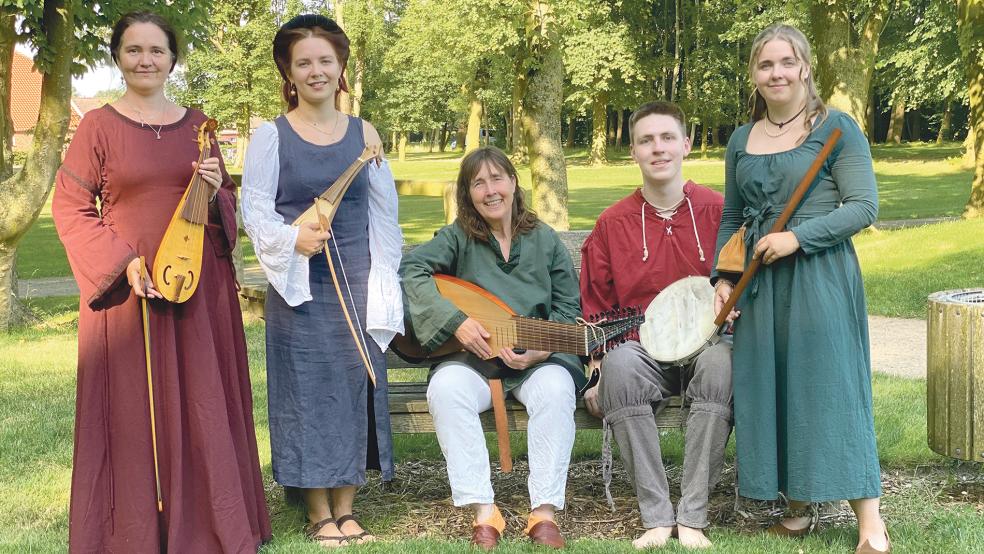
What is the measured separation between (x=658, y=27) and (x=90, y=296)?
1783 inches

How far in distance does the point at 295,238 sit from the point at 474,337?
0.82 meters

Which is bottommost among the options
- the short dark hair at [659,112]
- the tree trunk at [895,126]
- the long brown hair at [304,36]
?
the short dark hair at [659,112]

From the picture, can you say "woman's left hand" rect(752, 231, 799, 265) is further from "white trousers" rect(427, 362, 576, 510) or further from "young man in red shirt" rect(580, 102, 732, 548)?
"white trousers" rect(427, 362, 576, 510)

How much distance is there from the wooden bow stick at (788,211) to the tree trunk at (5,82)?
285 inches

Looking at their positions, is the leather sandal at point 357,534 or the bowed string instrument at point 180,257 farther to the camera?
the leather sandal at point 357,534

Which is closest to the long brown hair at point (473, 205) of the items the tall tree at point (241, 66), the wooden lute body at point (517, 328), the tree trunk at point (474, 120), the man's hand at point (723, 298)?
the wooden lute body at point (517, 328)

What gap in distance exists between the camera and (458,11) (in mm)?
20531

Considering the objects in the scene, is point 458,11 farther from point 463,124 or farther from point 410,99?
point 463,124

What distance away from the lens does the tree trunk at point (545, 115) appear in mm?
13484

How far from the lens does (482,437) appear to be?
395 centimetres

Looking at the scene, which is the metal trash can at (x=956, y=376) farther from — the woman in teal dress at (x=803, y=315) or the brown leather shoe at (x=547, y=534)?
the brown leather shoe at (x=547, y=534)

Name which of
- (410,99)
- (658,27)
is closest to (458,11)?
(658,27)

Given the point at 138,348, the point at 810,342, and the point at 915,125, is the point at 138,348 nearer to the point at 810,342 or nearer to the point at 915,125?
the point at 810,342

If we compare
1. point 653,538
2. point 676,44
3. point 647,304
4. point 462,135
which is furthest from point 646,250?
point 462,135
